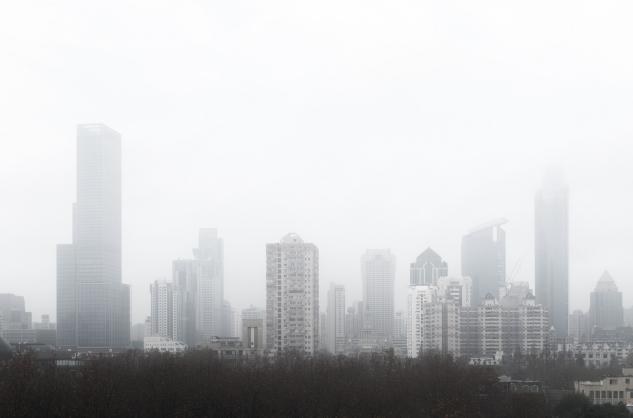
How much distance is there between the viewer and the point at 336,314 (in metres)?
136

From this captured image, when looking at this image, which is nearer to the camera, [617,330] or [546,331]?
[546,331]

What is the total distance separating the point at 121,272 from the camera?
113 meters

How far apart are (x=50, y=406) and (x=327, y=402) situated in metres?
9.91

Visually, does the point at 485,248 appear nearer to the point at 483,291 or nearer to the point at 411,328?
the point at 483,291

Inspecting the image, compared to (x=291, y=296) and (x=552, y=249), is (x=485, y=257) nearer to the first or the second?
(x=552, y=249)

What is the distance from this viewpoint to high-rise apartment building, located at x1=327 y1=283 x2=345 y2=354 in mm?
123275

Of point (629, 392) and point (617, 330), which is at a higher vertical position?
point (629, 392)

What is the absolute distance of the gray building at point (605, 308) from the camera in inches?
5423

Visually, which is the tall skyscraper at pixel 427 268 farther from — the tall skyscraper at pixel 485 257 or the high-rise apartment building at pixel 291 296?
the high-rise apartment building at pixel 291 296

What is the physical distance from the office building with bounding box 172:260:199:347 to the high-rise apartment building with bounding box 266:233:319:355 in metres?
51.7

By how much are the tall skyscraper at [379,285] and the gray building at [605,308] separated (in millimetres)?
42929

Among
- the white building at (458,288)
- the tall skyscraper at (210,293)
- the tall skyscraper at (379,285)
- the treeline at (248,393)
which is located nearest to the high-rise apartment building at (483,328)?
the white building at (458,288)

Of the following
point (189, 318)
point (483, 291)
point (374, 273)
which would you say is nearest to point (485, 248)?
point (483, 291)

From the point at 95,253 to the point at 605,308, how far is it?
103m
